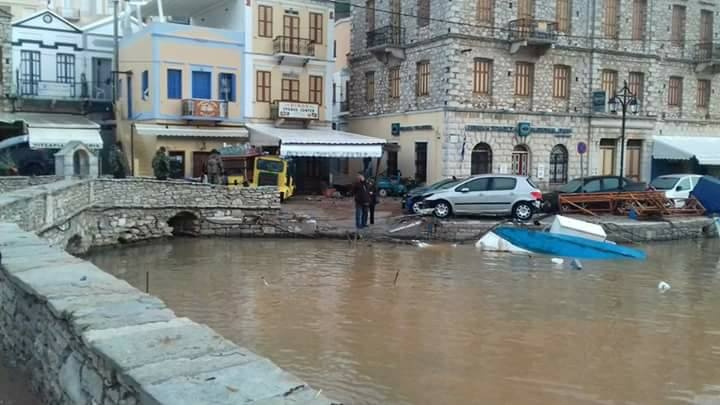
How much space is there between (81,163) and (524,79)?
19759 mm

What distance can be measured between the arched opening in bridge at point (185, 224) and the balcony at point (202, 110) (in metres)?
7.31

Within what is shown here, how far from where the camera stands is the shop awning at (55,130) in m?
26.5

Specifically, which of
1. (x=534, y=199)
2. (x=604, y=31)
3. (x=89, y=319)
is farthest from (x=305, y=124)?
(x=89, y=319)

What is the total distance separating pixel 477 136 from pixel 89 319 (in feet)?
87.6

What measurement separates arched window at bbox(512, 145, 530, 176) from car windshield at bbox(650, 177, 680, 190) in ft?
→ 19.8

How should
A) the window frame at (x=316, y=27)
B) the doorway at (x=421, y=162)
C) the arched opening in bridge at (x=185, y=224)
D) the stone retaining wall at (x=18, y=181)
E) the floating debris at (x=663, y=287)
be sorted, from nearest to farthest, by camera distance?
the floating debris at (x=663, y=287) < the stone retaining wall at (x=18, y=181) < the arched opening in bridge at (x=185, y=224) < the doorway at (x=421, y=162) < the window frame at (x=316, y=27)

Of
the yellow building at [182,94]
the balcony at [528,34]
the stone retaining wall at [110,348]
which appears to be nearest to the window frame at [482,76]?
the balcony at [528,34]

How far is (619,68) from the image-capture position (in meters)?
33.3

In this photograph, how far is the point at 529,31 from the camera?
2989 cm

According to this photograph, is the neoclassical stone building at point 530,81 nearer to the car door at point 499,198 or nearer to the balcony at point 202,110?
the car door at point 499,198

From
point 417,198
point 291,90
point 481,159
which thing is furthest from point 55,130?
point 481,159

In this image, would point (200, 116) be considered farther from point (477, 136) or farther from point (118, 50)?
point (477, 136)

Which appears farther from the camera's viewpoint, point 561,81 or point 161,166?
point 561,81

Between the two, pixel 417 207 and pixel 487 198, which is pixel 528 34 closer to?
pixel 487 198
